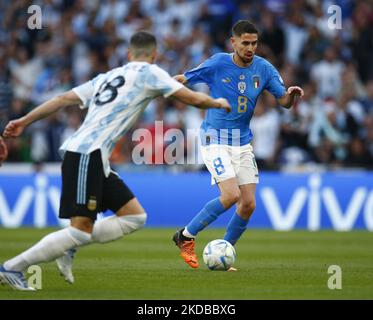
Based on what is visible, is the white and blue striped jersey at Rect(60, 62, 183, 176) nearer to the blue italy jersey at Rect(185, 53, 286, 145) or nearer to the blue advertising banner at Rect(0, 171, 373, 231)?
the blue italy jersey at Rect(185, 53, 286, 145)

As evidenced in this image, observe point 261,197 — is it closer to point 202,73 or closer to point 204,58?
point 204,58

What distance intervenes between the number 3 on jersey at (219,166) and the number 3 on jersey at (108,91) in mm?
2409

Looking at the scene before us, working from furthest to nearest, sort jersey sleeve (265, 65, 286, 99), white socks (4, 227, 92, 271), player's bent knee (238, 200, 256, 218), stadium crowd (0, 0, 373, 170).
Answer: stadium crowd (0, 0, 373, 170) < jersey sleeve (265, 65, 286, 99) < player's bent knee (238, 200, 256, 218) < white socks (4, 227, 92, 271)

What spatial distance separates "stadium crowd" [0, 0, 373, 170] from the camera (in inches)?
721

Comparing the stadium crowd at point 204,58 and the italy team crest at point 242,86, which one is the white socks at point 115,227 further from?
the stadium crowd at point 204,58

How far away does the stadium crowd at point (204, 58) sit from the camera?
18.3m

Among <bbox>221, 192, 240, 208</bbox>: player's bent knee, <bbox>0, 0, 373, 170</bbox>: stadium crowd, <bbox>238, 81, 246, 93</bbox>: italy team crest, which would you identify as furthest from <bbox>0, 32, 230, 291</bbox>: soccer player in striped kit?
<bbox>0, 0, 373, 170</bbox>: stadium crowd

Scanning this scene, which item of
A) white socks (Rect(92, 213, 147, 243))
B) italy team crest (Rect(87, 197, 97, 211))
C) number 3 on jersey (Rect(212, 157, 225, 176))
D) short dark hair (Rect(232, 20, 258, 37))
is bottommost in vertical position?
white socks (Rect(92, 213, 147, 243))

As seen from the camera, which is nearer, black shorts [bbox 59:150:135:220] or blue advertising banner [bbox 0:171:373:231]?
black shorts [bbox 59:150:135:220]

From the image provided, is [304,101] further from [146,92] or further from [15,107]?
[146,92]

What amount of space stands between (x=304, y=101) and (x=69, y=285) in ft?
35.7

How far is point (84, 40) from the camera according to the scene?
1997 cm

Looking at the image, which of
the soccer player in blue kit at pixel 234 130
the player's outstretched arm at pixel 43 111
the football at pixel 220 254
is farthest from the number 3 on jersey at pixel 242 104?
the player's outstretched arm at pixel 43 111

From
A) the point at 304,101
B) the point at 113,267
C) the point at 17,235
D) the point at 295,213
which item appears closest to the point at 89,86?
the point at 113,267
